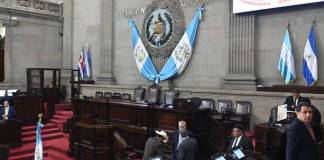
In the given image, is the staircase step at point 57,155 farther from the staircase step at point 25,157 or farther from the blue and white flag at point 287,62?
the blue and white flag at point 287,62

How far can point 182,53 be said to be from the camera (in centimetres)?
1079

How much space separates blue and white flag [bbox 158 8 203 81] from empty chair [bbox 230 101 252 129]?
8.93 ft

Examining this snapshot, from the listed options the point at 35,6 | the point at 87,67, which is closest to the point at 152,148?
the point at 87,67

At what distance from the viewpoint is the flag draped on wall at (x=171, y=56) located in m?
10.5

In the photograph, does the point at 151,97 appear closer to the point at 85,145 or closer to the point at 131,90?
the point at 131,90

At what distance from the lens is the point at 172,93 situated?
10273 mm

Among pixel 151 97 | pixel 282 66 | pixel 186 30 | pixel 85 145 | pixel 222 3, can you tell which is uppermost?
pixel 222 3

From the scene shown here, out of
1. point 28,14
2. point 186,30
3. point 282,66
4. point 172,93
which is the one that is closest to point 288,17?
point 282,66

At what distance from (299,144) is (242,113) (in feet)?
18.6

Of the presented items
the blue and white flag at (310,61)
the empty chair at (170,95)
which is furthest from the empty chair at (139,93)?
the blue and white flag at (310,61)

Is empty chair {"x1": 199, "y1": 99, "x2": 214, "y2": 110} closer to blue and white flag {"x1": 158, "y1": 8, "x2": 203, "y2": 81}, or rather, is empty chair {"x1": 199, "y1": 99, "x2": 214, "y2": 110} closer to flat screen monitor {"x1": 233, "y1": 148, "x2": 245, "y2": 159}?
blue and white flag {"x1": 158, "y1": 8, "x2": 203, "y2": 81}

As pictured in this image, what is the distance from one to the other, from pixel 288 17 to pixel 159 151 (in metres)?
5.56

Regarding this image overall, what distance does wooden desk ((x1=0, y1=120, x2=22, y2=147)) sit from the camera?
8164 millimetres

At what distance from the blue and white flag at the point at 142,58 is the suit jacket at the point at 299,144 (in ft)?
29.0
